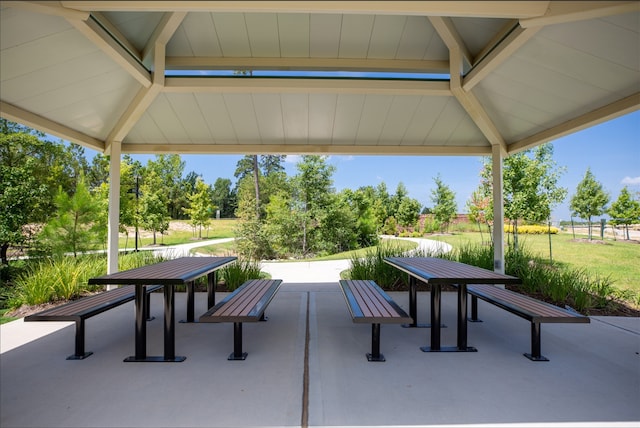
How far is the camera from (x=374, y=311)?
2.96 meters

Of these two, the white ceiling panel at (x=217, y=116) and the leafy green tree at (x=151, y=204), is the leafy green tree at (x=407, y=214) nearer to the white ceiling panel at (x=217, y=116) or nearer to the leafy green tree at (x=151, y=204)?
the leafy green tree at (x=151, y=204)

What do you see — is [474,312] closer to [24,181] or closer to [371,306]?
[371,306]

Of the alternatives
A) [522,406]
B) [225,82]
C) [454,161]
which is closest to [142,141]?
[225,82]

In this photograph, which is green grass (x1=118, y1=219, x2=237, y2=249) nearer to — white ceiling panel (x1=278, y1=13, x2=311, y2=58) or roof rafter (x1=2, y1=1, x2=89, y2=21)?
white ceiling panel (x1=278, y1=13, x2=311, y2=58)

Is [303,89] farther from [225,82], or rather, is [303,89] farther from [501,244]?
[501,244]

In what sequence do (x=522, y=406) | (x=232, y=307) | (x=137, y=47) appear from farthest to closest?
(x=137, y=47)
(x=232, y=307)
(x=522, y=406)

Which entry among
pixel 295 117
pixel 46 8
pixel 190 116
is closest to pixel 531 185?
pixel 295 117

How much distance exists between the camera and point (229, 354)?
3.12m

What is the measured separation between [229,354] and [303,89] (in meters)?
3.44

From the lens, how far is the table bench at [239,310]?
278 cm

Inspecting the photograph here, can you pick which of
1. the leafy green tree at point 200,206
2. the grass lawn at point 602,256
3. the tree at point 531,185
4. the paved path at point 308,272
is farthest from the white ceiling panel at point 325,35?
the leafy green tree at point 200,206

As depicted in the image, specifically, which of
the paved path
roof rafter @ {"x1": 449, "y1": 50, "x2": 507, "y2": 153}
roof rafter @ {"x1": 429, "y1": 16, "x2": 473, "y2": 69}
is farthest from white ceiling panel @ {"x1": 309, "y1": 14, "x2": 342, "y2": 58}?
the paved path

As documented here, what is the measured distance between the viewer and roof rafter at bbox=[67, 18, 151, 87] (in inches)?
126

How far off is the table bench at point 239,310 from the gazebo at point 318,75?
90.4 inches
